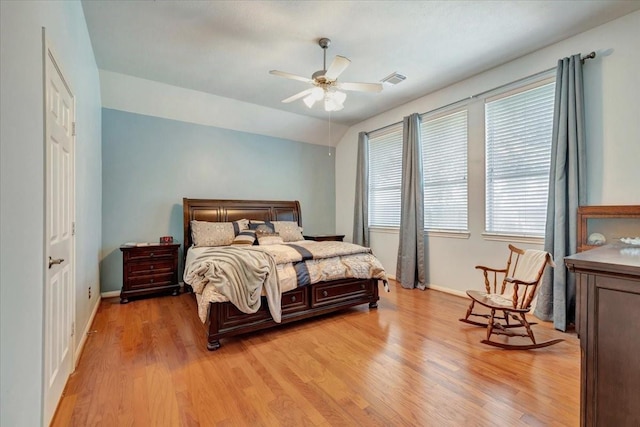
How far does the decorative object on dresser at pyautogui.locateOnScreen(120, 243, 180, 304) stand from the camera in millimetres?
3697

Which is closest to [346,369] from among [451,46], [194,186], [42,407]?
[42,407]

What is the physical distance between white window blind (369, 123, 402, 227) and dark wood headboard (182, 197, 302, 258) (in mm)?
1479

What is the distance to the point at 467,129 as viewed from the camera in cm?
388

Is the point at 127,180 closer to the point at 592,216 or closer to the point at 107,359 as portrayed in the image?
the point at 107,359

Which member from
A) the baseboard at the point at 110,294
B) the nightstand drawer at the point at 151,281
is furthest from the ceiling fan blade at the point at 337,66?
the baseboard at the point at 110,294

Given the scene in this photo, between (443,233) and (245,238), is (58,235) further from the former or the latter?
(443,233)

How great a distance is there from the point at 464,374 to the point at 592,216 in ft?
6.60

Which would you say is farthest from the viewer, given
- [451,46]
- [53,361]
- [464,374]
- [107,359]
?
[451,46]

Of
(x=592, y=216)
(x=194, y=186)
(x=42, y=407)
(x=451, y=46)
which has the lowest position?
(x=42, y=407)

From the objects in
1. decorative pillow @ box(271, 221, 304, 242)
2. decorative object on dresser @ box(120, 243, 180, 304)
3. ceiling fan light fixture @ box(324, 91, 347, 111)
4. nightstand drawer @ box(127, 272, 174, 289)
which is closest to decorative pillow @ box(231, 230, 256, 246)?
decorative pillow @ box(271, 221, 304, 242)

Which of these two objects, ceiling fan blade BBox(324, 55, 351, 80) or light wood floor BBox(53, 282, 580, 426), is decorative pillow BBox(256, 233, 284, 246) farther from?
ceiling fan blade BBox(324, 55, 351, 80)

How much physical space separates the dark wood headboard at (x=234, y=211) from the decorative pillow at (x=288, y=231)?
0.45m

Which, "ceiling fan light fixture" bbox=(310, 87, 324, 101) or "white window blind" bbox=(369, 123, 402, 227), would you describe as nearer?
A: "ceiling fan light fixture" bbox=(310, 87, 324, 101)

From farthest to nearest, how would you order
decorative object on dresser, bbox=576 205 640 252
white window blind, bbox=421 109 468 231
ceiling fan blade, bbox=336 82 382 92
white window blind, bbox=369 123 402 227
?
white window blind, bbox=369 123 402 227
white window blind, bbox=421 109 468 231
ceiling fan blade, bbox=336 82 382 92
decorative object on dresser, bbox=576 205 640 252
